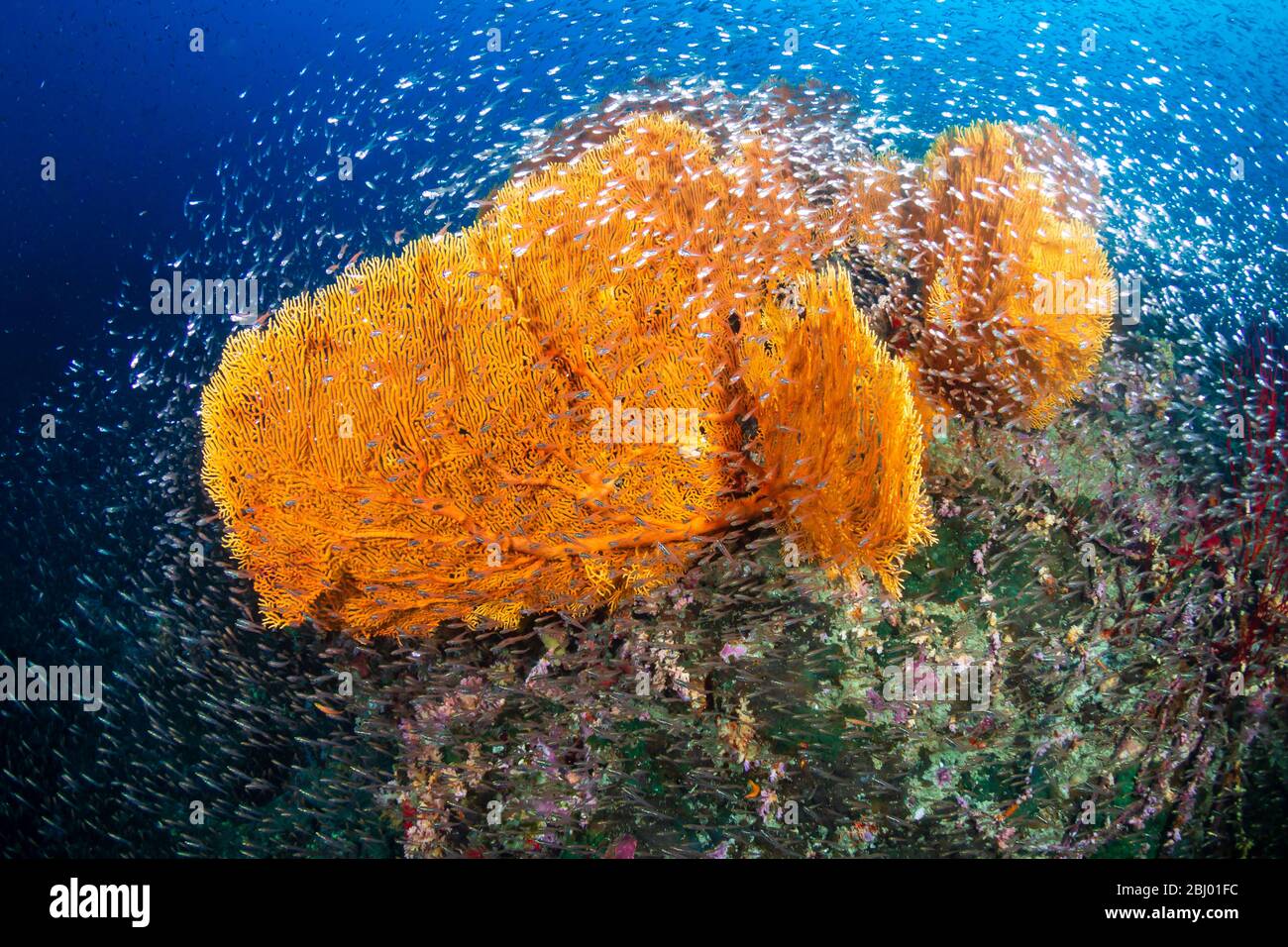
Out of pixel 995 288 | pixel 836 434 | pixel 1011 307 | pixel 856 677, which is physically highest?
pixel 995 288

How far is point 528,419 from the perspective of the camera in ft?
Result: 10.0

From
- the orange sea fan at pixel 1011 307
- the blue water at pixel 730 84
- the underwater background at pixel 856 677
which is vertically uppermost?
the blue water at pixel 730 84

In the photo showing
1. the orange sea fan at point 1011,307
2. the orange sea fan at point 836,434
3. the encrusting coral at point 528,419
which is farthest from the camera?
the orange sea fan at point 1011,307

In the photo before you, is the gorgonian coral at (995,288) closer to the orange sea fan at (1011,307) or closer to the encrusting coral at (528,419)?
the orange sea fan at (1011,307)

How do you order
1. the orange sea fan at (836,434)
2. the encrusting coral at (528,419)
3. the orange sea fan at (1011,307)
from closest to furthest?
the orange sea fan at (836,434), the encrusting coral at (528,419), the orange sea fan at (1011,307)

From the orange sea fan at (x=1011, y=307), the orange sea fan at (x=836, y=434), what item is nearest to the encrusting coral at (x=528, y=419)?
the orange sea fan at (x=836, y=434)

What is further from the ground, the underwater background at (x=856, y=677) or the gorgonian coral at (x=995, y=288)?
the gorgonian coral at (x=995, y=288)

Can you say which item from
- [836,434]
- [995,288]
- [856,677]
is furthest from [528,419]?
[995,288]

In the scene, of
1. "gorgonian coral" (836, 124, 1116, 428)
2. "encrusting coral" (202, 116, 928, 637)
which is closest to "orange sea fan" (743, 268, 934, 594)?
"encrusting coral" (202, 116, 928, 637)

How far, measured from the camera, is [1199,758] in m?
3.32

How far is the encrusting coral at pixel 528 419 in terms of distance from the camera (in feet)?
10.0

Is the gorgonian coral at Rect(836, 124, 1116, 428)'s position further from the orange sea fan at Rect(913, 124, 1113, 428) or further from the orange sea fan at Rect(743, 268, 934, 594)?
the orange sea fan at Rect(743, 268, 934, 594)

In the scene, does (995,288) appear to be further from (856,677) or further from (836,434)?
(856,677)

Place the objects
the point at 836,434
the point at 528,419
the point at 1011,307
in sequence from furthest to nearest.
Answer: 1. the point at 1011,307
2. the point at 528,419
3. the point at 836,434
